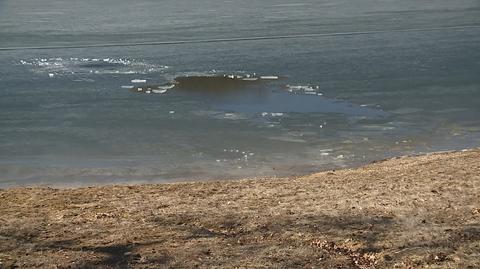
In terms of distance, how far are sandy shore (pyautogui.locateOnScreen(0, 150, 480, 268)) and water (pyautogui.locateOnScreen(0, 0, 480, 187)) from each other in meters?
2.45

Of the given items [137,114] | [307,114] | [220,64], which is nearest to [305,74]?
[220,64]

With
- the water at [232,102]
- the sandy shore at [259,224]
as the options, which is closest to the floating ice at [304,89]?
the water at [232,102]

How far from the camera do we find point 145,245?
23.7 feet

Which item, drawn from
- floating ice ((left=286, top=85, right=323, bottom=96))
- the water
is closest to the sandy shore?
the water

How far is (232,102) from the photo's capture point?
59.0 ft

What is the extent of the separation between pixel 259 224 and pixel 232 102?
10158 mm

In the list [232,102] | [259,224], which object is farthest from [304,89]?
[259,224]

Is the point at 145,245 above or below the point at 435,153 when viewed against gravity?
above

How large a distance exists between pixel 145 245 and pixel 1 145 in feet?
28.2

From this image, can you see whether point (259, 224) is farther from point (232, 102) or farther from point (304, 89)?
point (304, 89)

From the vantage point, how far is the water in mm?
13594

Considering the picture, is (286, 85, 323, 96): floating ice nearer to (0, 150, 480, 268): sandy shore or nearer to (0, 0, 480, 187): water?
(0, 0, 480, 187): water

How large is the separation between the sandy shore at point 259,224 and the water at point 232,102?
2446 millimetres

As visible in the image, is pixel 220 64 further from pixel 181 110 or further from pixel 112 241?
pixel 112 241
